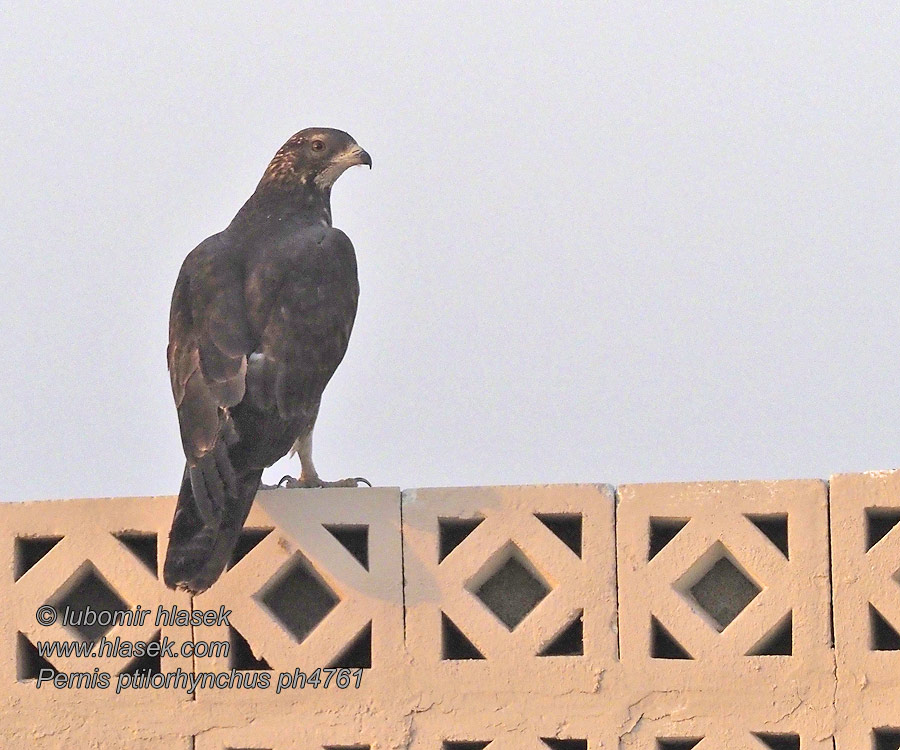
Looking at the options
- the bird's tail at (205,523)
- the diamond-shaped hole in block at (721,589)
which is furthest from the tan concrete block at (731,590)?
the bird's tail at (205,523)

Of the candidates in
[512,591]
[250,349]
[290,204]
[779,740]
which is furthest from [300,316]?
[779,740]

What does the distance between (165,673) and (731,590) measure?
1779 mm

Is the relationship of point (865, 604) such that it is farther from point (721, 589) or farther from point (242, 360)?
point (242, 360)

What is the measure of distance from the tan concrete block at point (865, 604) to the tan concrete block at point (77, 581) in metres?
2.00

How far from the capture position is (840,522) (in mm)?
4691

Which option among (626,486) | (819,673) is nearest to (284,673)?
(626,486)

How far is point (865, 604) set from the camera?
4.62 metres

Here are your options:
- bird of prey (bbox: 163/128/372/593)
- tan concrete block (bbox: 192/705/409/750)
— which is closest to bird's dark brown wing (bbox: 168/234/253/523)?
bird of prey (bbox: 163/128/372/593)

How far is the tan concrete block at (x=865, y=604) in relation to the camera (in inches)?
180

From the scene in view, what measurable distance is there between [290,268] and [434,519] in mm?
1460

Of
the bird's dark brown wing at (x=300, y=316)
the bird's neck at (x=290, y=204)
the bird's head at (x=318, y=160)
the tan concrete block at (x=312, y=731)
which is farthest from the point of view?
the bird's head at (x=318, y=160)

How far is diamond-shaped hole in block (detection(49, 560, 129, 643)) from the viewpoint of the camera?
511 centimetres

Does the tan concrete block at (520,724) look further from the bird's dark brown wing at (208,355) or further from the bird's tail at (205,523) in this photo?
the bird's dark brown wing at (208,355)

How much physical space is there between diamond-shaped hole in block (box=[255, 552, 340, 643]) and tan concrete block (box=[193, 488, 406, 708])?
0.02 meters
